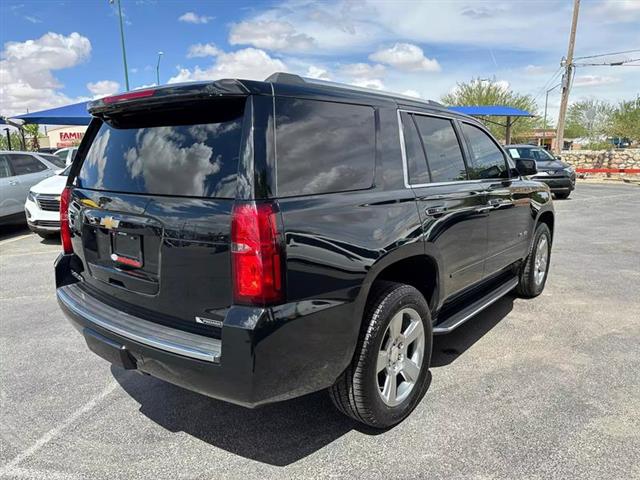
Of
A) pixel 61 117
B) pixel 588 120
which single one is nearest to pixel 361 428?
pixel 61 117

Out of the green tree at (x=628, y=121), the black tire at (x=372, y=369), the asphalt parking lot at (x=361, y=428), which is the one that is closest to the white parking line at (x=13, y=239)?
the asphalt parking lot at (x=361, y=428)

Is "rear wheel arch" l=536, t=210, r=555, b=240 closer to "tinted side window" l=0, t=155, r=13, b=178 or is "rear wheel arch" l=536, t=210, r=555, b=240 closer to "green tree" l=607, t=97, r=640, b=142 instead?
"tinted side window" l=0, t=155, r=13, b=178

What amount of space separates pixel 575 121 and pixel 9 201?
238 feet

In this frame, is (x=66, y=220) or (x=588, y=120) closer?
(x=66, y=220)

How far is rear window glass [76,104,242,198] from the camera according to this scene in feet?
7.60

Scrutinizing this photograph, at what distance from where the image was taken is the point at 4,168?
9883 mm

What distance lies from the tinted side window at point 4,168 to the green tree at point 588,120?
4830cm

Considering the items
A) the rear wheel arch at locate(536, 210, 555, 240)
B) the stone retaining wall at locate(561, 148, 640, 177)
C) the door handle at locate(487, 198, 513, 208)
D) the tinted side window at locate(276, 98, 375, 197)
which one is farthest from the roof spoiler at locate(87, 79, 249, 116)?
the stone retaining wall at locate(561, 148, 640, 177)

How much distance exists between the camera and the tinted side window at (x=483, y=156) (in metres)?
4.00

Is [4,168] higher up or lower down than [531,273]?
higher up

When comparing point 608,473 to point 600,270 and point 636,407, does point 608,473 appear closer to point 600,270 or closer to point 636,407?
point 636,407

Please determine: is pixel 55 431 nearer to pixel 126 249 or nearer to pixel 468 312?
pixel 126 249

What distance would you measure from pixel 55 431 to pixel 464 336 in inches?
124

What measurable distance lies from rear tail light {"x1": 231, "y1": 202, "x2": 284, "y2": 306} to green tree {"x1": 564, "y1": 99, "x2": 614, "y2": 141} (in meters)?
51.0
